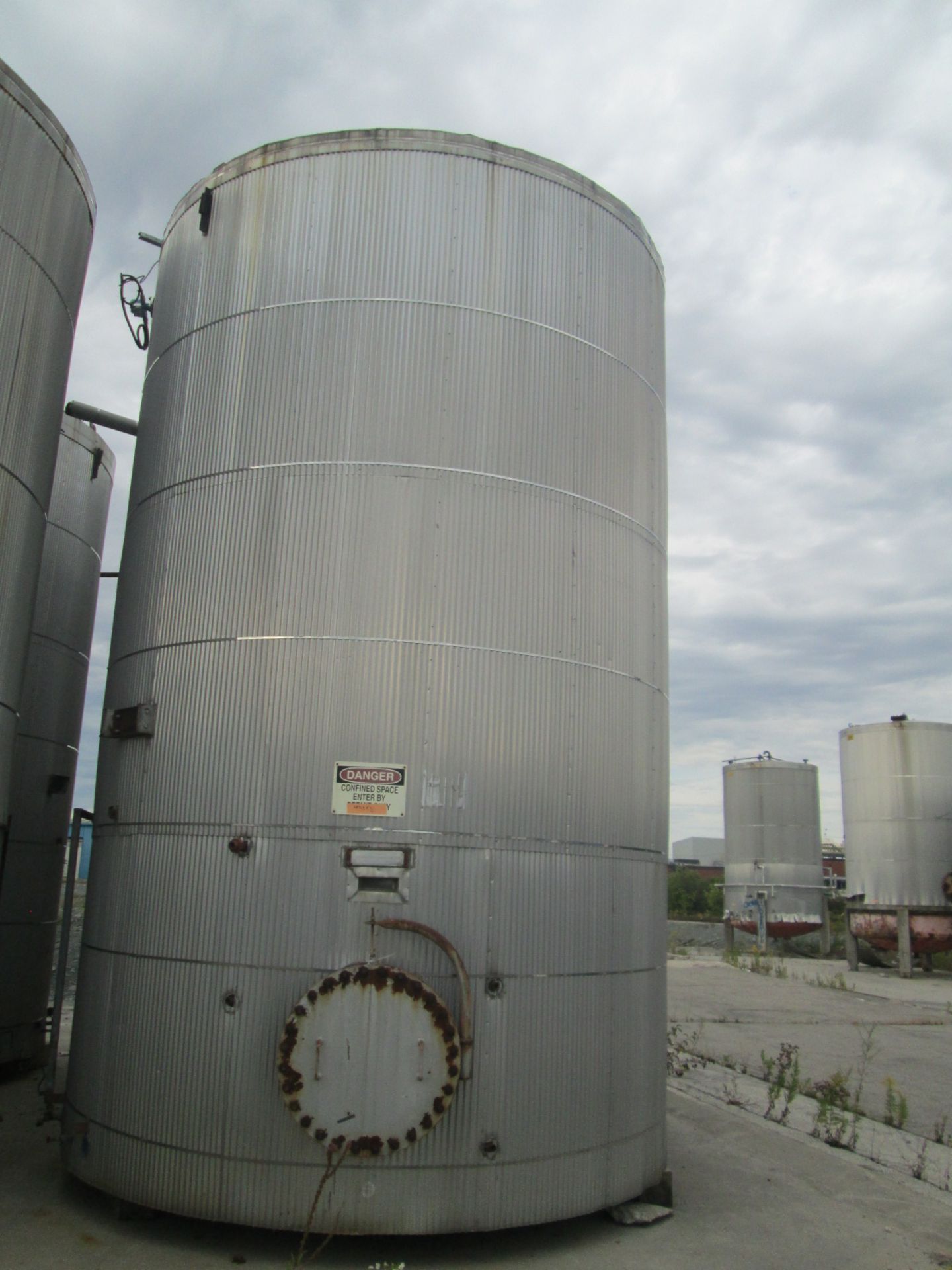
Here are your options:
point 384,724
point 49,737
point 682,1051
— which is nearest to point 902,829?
point 682,1051

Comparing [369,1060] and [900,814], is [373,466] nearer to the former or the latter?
[369,1060]

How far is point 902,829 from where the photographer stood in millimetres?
24797

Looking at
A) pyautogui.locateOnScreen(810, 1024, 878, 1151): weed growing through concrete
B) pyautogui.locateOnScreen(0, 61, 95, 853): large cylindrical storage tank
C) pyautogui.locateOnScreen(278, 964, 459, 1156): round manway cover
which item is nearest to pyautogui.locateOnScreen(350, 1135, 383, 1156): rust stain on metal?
pyautogui.locateOnScreen(278, 964, 459, 1156): round manway cover

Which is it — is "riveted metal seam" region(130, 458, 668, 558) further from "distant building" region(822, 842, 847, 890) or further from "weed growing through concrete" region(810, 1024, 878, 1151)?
"distant building" region(822, 842, 847, 890)

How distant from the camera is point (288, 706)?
6520 millimetres

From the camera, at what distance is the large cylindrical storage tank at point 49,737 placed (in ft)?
35.1

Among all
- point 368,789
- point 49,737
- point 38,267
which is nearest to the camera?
point 368,789

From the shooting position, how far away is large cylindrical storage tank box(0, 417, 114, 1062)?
10695mm

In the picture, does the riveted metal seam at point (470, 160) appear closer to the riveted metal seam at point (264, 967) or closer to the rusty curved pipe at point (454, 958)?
the rusty curved pipe at point (454, 958)

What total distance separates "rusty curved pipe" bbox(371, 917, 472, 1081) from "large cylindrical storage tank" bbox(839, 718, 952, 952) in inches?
850

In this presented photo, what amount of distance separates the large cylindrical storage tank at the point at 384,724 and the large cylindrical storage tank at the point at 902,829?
19496mm

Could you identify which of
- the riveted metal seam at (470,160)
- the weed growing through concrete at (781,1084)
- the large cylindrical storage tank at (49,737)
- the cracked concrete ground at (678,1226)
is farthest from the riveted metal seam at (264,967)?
the riveted metal seam at (470,160)

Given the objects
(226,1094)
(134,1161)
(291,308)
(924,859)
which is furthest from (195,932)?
(924,859)

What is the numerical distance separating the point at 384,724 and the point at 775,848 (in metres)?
26.4
